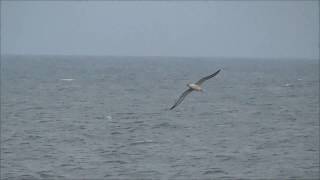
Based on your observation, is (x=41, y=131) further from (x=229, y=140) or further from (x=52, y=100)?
(x=52, y=100)

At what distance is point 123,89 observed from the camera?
125188mm

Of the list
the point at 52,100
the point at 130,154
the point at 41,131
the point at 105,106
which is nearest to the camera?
the point at 130,154

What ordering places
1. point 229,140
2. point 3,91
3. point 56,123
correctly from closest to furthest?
point 229,140, point 56,123, point 3,91

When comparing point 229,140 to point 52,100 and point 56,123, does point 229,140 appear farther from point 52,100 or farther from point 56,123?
point 52,100

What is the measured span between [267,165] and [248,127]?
2076cm

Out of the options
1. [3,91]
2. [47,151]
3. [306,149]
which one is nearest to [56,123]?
[47,151]

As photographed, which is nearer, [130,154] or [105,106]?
[130,154]

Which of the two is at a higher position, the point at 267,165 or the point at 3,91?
the point at 3,91

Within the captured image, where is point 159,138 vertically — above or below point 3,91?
below

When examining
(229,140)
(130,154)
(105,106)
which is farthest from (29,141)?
(105,106)

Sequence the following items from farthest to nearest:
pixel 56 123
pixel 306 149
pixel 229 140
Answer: pixel 56 123
pixel 229 140
pixel 306 149

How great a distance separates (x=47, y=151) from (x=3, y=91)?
67804mm

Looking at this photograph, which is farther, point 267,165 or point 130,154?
point 130,154

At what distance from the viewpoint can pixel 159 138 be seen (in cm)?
6050
